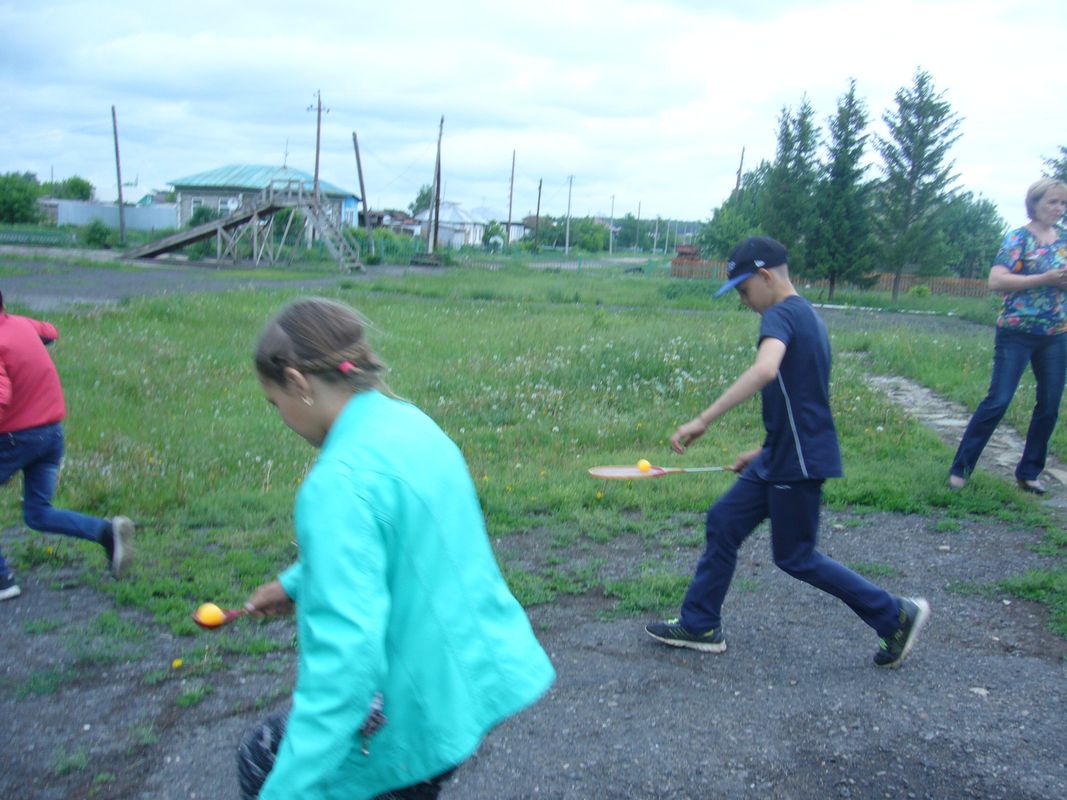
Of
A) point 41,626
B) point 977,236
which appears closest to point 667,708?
point 41,626

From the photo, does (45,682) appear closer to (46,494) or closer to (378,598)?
(46,494)

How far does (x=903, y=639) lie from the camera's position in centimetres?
425

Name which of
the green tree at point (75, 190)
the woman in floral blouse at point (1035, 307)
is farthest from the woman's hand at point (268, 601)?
the green tree at point (75, 190)

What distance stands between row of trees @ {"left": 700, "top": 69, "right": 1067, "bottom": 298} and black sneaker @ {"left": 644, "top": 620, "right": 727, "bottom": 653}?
31.5 meters

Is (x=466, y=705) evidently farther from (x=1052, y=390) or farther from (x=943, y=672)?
(x=1052, y=390)

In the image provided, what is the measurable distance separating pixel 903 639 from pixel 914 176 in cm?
3477

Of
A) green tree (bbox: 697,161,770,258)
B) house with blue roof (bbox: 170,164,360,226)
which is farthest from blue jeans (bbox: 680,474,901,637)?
house with blue roof (bbox: 170,164,360,226)

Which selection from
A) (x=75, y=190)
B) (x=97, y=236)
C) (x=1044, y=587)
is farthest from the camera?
(x=75, y=190)

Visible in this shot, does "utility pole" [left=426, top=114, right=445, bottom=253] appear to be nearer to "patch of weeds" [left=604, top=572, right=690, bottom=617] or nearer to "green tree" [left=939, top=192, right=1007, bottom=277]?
"green tree" [left=939, top=192, right=1007, bottom=277]

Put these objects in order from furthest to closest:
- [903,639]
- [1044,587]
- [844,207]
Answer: [844,207]
[1044,587]
[903,639]

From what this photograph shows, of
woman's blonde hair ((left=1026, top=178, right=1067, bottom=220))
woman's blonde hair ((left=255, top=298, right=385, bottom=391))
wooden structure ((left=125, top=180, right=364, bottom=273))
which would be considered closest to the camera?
woman's blonde hair ((left=255, top=298, right=385, bottom=391))

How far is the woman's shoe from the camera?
22.8ft

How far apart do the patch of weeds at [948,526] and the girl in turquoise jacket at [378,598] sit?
480cm

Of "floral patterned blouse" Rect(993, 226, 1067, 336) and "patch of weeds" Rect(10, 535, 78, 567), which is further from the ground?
"floral patterned blouse" Rect(993, 226, 1067, 336)
